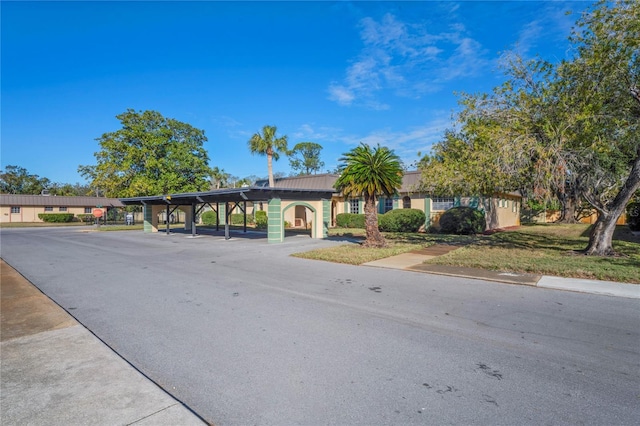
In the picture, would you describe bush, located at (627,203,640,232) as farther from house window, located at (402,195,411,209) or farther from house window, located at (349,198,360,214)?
house window, located at (349,198,360,214)

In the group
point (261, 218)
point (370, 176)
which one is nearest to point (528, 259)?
point (370, 176)

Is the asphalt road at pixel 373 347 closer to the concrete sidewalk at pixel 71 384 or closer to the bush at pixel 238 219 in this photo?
the concrete sidewalk at pixel 71 384

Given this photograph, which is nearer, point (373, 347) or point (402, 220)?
point (373, 347)

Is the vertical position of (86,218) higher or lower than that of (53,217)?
lower

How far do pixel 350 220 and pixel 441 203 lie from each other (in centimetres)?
709

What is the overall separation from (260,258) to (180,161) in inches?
995

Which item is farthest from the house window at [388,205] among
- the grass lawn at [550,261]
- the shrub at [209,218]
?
the shrub at [209,218]

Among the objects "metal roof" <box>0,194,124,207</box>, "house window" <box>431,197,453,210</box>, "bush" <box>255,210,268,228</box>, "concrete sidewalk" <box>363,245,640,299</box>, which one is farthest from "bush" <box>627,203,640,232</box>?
"metal roof" <box>0,194,124,207</box>

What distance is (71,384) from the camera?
11.7 ft

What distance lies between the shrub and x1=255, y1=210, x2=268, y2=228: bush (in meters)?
6.80

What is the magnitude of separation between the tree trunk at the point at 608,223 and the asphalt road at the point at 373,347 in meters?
5.66

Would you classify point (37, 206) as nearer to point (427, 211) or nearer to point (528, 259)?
point (427, 211)

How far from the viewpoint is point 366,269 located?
403 inches

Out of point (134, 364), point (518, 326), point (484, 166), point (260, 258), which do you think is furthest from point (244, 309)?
point (484, 166)
